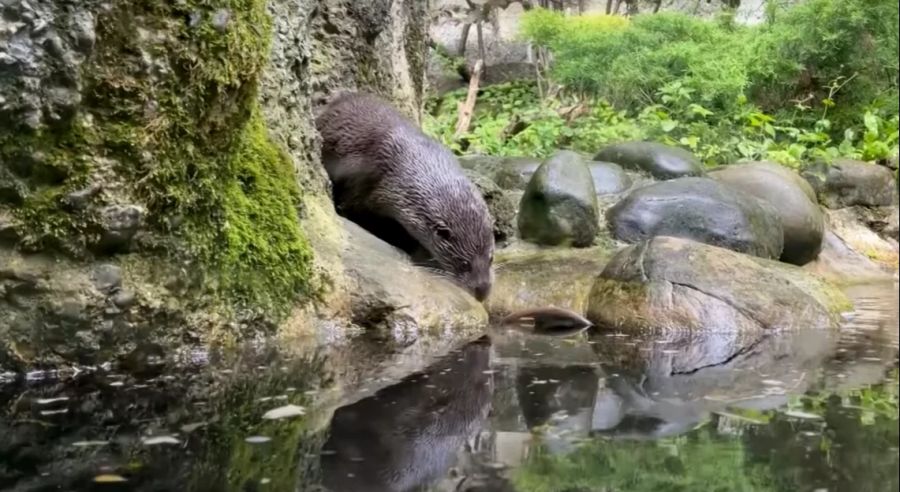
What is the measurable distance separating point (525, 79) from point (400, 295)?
8.03 metres

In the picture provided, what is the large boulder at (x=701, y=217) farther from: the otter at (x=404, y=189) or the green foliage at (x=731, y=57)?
the otter at (x=404, y=189)

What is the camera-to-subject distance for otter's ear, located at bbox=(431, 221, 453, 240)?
4.85 m

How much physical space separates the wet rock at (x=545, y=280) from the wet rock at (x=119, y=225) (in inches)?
81.2

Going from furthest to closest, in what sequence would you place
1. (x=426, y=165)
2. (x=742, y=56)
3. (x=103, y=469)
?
(x=742, y=56), (x=426, y=165), (x=103, y=469)

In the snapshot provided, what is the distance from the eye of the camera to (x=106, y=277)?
3.06 metres

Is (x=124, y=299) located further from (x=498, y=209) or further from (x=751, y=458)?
(x=498, y=209)

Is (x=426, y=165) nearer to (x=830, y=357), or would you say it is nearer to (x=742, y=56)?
(x=742, y=56)

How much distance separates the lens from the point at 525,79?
11547 millimetres

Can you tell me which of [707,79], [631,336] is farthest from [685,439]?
[707,79]

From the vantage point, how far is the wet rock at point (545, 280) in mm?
4633

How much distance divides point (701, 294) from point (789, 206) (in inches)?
83.9

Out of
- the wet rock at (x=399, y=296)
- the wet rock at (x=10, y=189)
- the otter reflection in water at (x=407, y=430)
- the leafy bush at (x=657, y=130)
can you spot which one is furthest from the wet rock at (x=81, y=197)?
the leafy bush at (x=657, y=130)

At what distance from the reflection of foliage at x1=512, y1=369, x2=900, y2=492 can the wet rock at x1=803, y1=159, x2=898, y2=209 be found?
13.6 feet

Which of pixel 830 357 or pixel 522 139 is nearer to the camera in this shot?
pixel 830 357
